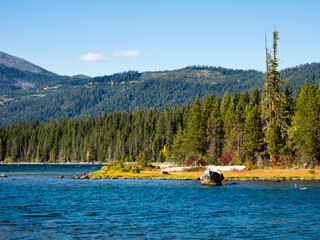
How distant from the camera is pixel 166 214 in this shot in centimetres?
3475

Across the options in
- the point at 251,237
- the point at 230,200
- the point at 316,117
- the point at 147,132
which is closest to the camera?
the point at 251,237

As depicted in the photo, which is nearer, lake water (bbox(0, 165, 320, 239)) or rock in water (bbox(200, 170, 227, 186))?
lake water (bbox(0, 165, 320, 239))

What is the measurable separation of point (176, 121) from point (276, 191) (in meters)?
111

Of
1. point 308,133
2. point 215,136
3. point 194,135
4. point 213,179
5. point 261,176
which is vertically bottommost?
point 261,176

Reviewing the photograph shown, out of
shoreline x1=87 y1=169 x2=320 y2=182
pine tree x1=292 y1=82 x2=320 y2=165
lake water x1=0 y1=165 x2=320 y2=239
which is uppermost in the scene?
pine tree x1=292 y1=82 x2=320 y2=165

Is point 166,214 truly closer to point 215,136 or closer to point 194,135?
point 215,136

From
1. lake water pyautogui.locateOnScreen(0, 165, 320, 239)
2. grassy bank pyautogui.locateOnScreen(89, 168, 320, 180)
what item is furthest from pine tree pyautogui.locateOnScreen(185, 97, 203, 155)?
lake water pyautogui.locateOnScreen(0, 165, 320, 239)

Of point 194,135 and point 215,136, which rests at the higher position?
point 194,135

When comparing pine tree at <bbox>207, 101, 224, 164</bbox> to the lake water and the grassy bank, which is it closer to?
the grassy bank

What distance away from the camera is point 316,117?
73125 mm

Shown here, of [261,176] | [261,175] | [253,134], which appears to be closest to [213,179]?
[261,176]

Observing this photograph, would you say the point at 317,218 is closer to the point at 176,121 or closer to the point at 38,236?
the point at 38,236

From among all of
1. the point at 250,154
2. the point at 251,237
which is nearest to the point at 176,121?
the point at 250,154

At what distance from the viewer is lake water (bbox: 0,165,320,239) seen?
86.9ft
